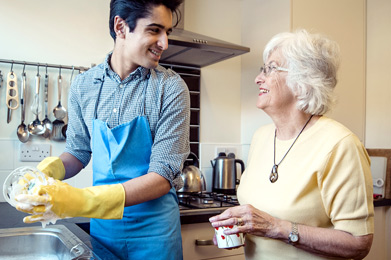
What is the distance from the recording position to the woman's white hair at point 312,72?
4.04 ft

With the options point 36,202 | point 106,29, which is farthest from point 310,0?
point 36,202

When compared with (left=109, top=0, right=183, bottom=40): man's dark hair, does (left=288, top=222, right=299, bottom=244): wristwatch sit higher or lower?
Result: lower

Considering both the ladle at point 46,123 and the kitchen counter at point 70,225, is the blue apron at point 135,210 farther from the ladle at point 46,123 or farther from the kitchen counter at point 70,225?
the ladle at point 46,123

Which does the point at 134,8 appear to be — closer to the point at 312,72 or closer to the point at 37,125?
the point at 312,72

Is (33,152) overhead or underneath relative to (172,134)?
underneath

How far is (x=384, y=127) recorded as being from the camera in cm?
252

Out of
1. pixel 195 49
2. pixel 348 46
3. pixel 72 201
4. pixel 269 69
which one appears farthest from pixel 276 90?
pixel 348 46

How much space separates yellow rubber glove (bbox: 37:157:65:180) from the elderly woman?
528 millimetres

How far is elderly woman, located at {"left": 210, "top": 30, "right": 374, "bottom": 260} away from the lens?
3.58ft

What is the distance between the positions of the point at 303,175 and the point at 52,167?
767mm

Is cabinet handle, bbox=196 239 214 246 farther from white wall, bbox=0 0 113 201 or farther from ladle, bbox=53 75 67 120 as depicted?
ladle, bbox=53 75 67 120

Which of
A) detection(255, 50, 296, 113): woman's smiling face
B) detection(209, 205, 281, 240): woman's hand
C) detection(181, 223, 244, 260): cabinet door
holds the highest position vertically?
detection(255, 50, 296, 113): woman's smiling face

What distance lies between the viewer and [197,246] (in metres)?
1.77

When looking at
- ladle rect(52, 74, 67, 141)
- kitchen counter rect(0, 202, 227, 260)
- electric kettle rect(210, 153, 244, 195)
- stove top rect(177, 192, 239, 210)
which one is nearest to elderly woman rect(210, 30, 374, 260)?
kitchen counter rect(0, 202, 227, 260)
